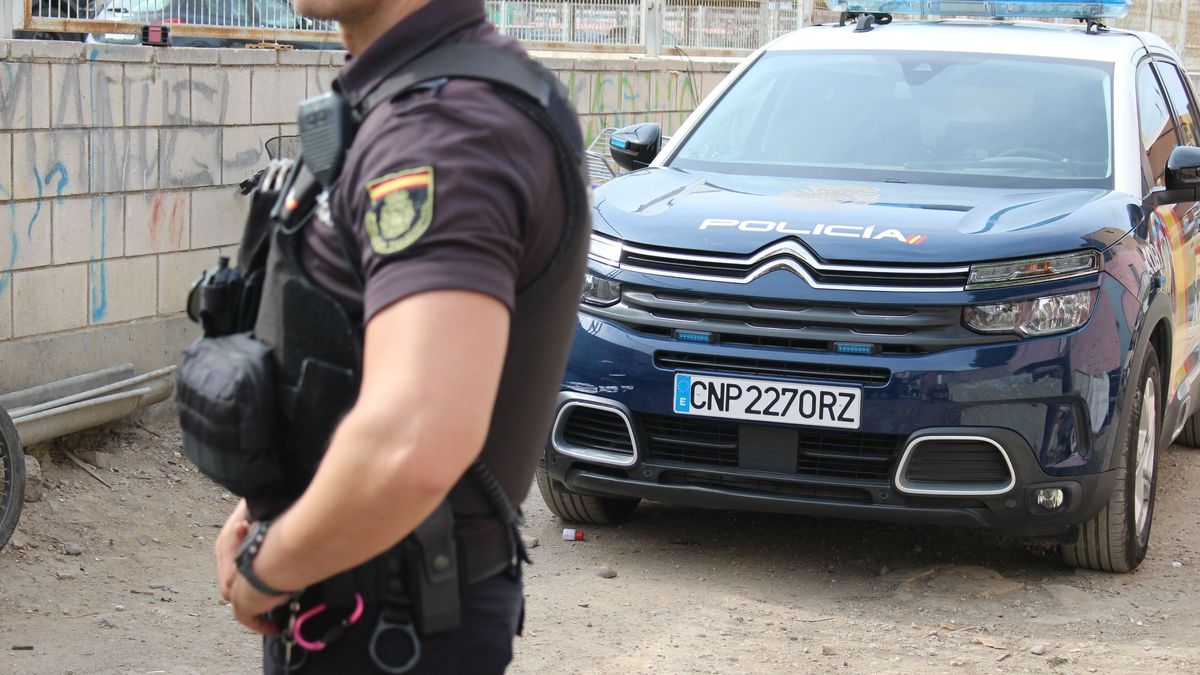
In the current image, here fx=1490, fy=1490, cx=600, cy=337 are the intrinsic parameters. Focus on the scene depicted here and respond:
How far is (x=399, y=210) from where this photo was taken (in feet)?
4.91

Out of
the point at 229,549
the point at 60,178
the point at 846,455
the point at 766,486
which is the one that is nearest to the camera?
the point at 229,549

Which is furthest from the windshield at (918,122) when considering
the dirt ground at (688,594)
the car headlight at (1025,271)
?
the dirt ground at (688,594)

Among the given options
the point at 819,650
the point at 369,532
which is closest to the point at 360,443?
the point at 369,532

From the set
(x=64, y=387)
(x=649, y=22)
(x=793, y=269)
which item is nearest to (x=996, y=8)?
(x=793, y=269)

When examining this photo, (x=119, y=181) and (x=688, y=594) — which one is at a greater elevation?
(x=119, y=181)

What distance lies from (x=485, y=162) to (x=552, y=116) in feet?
0.46

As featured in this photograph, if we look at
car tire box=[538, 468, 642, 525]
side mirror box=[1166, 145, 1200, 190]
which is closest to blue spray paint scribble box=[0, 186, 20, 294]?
car tire box=[538, 468, 642, 525]

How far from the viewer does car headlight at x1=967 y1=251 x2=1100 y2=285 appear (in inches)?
178

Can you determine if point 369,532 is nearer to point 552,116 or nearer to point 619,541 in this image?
point 552,116

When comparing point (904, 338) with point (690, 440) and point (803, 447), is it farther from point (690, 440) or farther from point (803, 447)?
point (690, 440)

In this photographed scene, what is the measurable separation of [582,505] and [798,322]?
123cm

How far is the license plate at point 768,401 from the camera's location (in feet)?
14.9

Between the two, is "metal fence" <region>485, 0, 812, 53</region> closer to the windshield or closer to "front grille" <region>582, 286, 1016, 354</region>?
the windshield

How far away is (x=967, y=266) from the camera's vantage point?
14.9 ft
